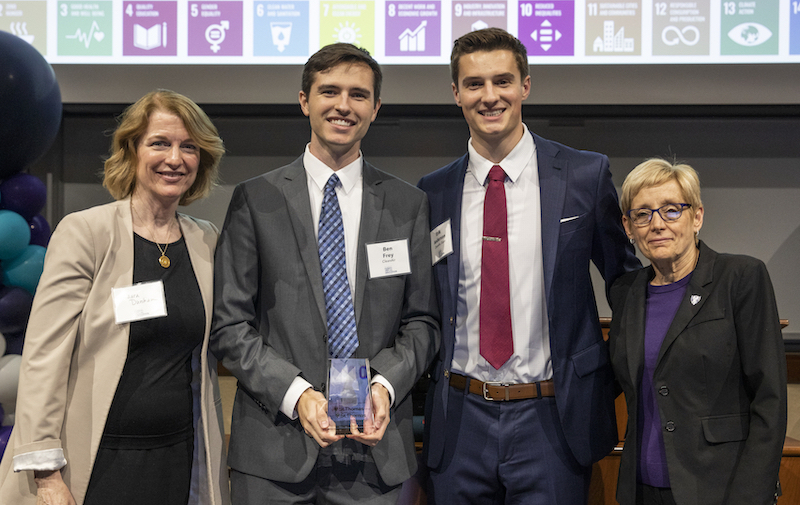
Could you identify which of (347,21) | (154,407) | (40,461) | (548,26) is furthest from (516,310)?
(347,21)

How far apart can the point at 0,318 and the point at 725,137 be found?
13.3ft

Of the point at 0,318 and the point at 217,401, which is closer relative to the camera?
the point at 217,401

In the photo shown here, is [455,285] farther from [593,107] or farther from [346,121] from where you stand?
[593,107]

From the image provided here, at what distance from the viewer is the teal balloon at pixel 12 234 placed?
8.71 ft

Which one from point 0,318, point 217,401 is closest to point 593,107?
point 217,401

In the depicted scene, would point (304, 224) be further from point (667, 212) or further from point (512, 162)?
point (667, 212)

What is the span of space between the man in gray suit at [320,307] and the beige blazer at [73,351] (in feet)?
0.97

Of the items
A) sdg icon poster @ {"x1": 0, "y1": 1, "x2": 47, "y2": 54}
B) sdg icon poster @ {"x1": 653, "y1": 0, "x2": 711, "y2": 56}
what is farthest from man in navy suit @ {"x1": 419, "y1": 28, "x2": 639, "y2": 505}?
sdg icon poster @ {"x1": 0, "y1": 1, "x2": 47, "y2": 54}

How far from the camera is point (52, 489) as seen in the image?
5.37 ft

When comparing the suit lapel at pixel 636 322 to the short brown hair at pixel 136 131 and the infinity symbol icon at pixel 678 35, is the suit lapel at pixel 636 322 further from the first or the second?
the infinity symbol icon at pixel 678 35

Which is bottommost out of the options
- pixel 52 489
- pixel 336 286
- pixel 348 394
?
pixel 52 489

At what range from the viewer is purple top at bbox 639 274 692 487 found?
1702 mm

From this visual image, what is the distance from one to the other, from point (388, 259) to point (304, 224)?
0.87 feet

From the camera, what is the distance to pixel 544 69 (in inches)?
130
